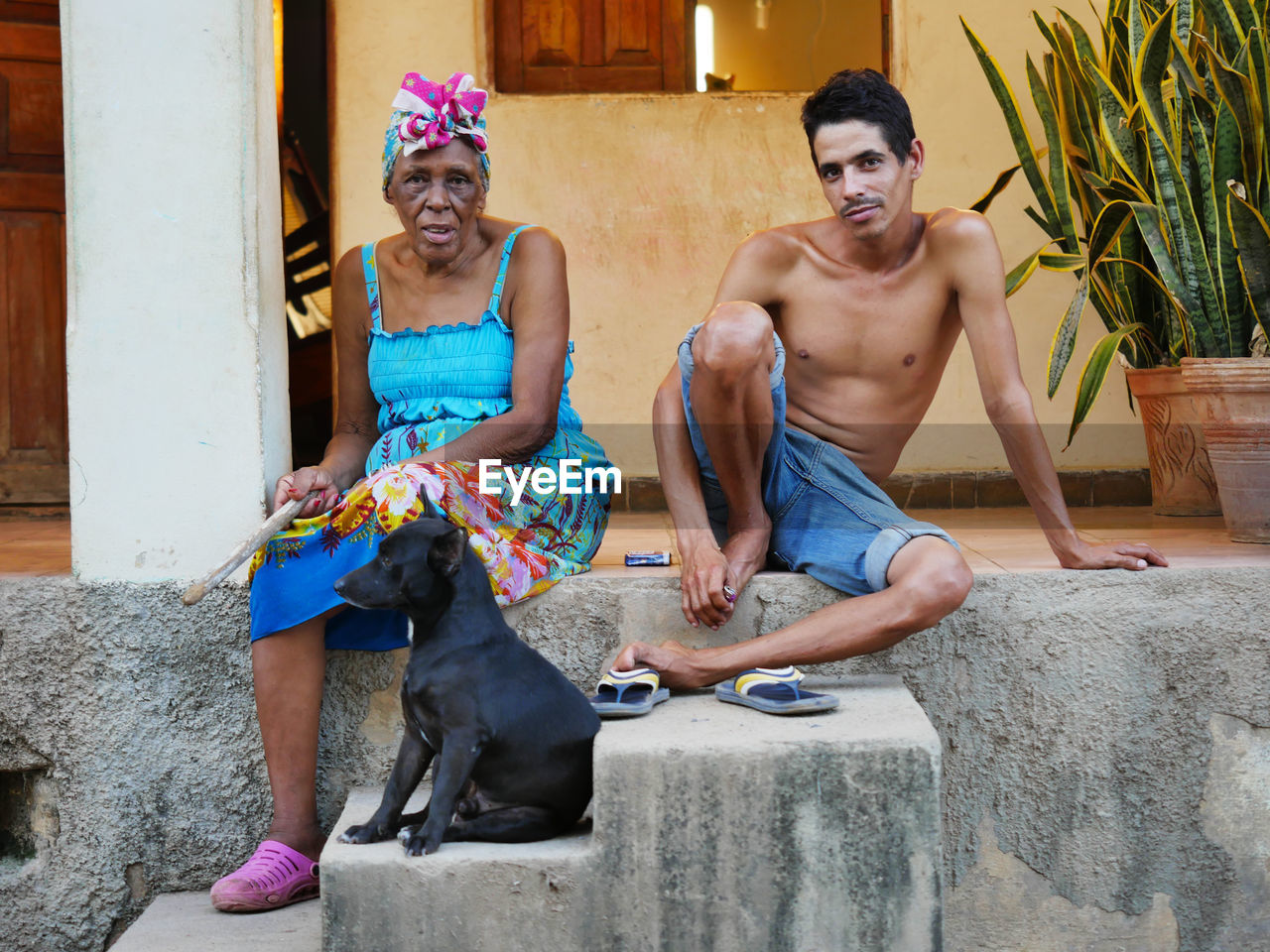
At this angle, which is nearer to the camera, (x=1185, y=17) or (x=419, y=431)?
(x=419, y=431)

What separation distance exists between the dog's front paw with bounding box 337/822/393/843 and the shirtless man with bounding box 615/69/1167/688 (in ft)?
1.88

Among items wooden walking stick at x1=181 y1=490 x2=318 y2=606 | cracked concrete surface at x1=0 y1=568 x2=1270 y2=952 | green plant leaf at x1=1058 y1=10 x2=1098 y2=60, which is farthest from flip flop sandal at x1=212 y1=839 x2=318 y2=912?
green plant leaf at x1=1058 y1=10 x2=1098 y2=60

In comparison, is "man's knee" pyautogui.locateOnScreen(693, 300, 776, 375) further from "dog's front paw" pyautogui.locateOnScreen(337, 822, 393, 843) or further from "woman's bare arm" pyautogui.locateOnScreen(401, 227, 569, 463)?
"dog's front paw" pyautogui.locateOnScreen(337, 822, 393, 843)

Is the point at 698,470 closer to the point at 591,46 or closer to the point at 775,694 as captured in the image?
the point at 775,694

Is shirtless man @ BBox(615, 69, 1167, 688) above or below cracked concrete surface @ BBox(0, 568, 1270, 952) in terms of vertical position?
above

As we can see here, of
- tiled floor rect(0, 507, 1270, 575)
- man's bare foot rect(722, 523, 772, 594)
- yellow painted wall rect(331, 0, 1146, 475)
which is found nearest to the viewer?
man's bare foot rect(722, 523, 772, 594)

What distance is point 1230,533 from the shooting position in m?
3.34

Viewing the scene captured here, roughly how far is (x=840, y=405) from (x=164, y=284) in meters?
1.61

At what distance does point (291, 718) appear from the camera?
2656 millimetres

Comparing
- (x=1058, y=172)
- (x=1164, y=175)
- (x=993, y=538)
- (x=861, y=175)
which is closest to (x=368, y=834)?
(x=861, y=175)

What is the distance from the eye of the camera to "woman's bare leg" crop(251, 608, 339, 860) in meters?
2.63

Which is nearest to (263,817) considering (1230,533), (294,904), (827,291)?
(294,904)

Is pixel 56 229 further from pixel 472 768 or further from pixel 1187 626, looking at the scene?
pixel 1187 626

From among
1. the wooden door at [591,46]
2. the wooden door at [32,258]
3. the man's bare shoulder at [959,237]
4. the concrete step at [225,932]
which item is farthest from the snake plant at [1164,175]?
the wooden door at [32,258]
